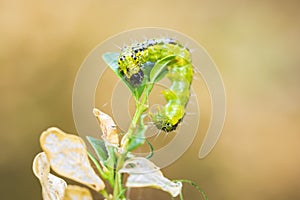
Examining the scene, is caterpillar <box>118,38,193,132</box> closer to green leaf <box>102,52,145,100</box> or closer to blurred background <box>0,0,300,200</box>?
green leaf <box>102,52,145,100</box>

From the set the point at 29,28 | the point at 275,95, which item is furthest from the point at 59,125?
the point at 275,95

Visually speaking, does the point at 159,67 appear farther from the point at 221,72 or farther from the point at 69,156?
the point at 221,72

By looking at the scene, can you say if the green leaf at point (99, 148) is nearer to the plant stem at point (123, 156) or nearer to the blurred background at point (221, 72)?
the plant stem at point (123, 156)

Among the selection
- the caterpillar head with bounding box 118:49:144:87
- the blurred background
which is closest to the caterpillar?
the caterpillar head with bounding box 118:49:144:87

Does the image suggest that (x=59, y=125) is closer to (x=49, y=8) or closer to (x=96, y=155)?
(x=49, y=8)


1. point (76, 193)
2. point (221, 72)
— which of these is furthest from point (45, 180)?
point (221, 72)

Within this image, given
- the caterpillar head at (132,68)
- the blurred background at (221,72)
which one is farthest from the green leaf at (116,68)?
the blurred background at (221,72)
